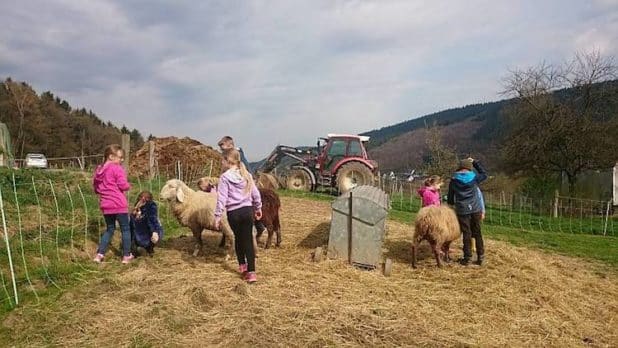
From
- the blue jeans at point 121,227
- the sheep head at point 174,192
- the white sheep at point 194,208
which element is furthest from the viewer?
the sheep head at point 174,192

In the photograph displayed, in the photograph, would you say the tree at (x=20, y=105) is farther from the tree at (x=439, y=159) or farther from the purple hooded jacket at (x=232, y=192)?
the purple hooded jacket at (x=232, y=192)

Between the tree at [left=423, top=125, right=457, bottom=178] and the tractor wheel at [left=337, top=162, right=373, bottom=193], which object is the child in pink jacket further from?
the tree at [left=423, top=125, right=457, bottom=178]

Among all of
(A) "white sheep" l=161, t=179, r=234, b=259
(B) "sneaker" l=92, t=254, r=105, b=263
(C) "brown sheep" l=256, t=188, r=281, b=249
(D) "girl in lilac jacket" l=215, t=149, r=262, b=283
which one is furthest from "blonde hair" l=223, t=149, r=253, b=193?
(B) "sneaker" l=92, t=254, r=105, b=263

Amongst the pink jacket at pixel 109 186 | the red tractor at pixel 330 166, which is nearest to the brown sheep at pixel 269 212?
the pink jacket at pixel 109 186

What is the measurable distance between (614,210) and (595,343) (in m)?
23.7

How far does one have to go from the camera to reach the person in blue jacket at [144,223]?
7.25 m

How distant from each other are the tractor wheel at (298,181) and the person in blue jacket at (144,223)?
43.7 feet

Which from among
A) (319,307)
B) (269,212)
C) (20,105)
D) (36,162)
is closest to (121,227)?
(269,212)

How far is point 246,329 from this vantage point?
4535 millimetres

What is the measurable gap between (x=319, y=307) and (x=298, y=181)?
15692 mm

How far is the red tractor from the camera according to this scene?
19.2 m

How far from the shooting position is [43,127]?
43781 millimetres

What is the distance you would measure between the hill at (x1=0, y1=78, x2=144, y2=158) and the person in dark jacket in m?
36.4

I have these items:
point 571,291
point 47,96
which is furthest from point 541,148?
point 47,96
